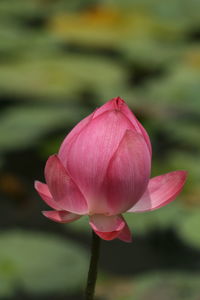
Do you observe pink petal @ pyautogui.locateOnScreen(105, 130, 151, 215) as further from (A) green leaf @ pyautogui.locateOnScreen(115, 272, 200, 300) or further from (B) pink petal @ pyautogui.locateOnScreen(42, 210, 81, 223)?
(A) green leaf @ pyautogui.locateOnScreen(115, 272, 200, 300)

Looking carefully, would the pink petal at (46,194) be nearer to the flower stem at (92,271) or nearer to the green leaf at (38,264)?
the flower stem at (92,271)

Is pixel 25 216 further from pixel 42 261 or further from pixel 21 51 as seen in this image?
pixel 21 51

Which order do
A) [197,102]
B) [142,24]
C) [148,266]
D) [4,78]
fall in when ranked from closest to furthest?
[148,266], [197,102], [4,78], [142,24]

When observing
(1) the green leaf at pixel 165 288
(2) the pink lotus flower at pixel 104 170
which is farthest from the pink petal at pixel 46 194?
(1) the green leaf at pixel 165 288

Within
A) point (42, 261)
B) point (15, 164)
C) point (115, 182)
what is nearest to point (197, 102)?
point (15, 164)

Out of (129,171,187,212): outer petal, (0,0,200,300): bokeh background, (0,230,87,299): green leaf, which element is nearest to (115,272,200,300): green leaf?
(0,0,200,300): bokeh background

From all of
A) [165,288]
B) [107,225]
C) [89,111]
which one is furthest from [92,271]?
[89,111]

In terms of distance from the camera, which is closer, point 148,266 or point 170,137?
point 148,266

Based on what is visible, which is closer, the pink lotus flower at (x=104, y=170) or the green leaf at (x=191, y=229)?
the pink lotus flower at (x=104, y=170)
